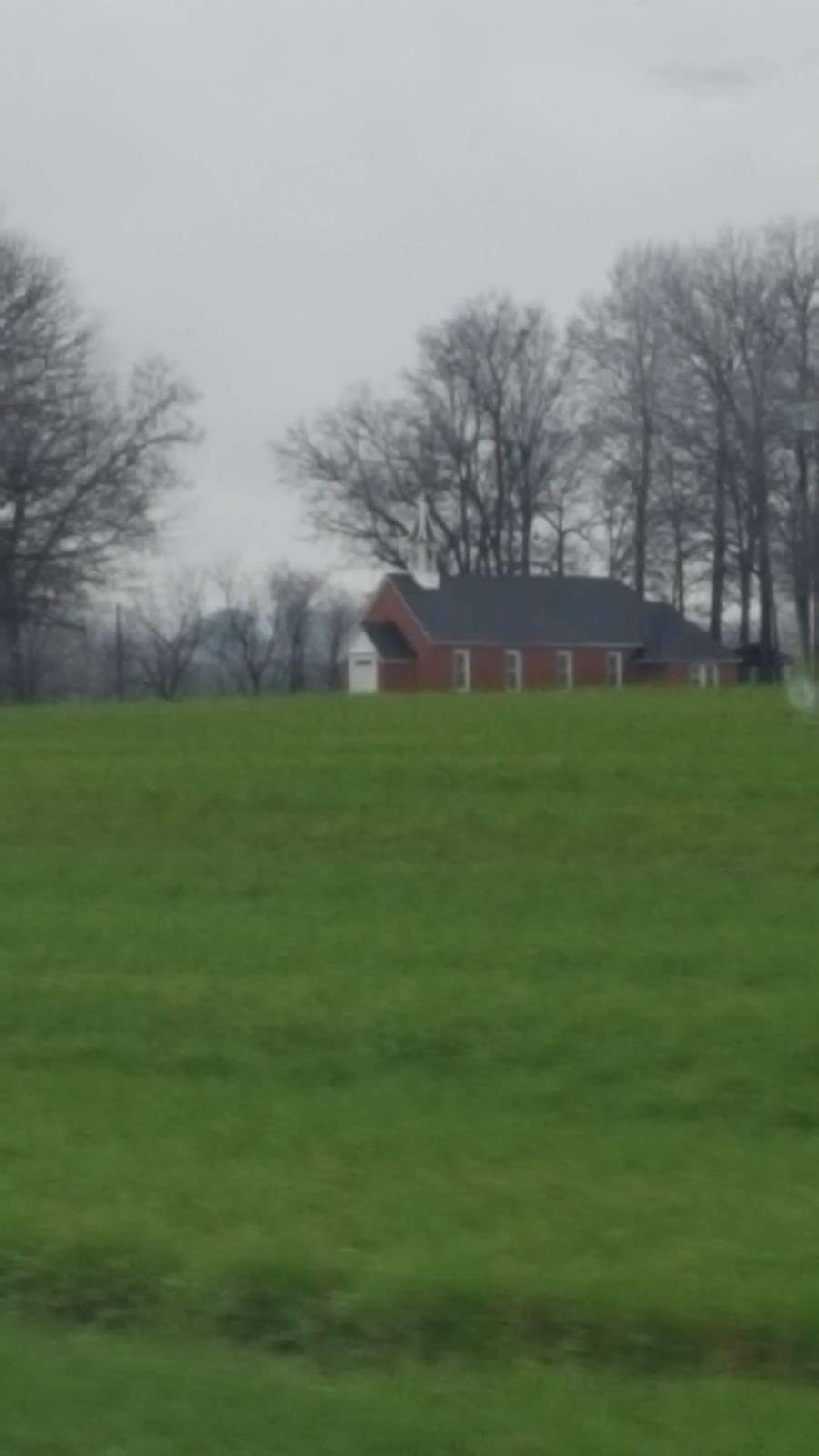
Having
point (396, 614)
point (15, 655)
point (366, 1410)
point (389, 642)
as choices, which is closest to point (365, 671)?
point (389, 642)

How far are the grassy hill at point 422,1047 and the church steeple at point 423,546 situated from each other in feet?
180

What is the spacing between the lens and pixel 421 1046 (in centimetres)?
1468

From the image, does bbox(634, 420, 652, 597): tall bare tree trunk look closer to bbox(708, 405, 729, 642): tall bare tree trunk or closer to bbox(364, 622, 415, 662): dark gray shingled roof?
bbox(708, 405, 729, 642): tall bare tree trunk

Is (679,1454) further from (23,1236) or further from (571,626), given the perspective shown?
(571,626)

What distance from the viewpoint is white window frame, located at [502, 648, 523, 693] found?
75.7 meters

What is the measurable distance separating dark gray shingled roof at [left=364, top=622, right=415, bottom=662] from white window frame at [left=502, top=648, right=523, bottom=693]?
286 cm

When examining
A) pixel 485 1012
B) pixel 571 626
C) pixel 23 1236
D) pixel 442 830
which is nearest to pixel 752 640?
pixel 571 626

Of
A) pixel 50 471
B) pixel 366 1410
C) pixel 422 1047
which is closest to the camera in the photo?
pixel 366 1410

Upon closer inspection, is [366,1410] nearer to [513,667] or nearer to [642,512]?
[513,667]

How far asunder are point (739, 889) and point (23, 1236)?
1130 centimetres

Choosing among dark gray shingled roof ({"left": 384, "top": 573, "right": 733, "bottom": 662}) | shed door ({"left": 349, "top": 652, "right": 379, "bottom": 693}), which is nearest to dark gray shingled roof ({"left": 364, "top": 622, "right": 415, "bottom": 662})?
shed door ({"left": 349, "top": 652, "right": 379, "bottom": 693})

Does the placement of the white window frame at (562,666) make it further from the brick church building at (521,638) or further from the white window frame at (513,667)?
the white window frame at (513,667)

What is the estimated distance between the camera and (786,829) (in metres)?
23.4

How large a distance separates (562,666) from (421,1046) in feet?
203
